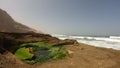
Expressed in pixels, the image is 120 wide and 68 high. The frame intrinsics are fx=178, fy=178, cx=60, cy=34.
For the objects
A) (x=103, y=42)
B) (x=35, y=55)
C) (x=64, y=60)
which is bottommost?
(x=103, y=42)

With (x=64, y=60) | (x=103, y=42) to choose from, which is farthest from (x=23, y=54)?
(x=103, y=42)

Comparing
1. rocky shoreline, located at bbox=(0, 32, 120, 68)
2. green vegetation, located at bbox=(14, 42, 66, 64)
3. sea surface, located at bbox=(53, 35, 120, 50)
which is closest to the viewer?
rocky shoreline, located at bbox=(0, 32, 120, 68)

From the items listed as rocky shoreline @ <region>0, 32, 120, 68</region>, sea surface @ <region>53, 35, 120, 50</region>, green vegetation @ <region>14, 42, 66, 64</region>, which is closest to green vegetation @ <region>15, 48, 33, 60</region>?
green vegetation @ <region>14, 42, 66, 64</region>

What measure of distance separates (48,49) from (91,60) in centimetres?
206

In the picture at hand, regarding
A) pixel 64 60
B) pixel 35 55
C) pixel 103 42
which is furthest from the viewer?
pixel 103 42

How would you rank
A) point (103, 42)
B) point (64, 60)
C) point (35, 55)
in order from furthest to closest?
point (103, 42) → point (35, 55) → point (64, 60)

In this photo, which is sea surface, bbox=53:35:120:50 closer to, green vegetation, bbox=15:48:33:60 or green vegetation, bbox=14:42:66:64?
green vegetation, bbox=14:42:66:64

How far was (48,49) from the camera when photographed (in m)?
7.50

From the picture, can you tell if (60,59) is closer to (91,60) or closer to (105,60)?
(91,60)

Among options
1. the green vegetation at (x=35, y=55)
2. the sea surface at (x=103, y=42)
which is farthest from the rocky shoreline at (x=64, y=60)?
the sea surface at (x=103, y=42)

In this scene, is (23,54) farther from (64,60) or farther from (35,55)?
(64,60)

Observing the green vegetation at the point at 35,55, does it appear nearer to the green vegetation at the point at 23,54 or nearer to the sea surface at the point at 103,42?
the green vegetation at the point at 23,54

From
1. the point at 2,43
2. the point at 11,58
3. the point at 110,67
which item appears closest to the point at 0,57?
the point at 11,58

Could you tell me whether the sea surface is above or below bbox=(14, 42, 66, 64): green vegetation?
below
